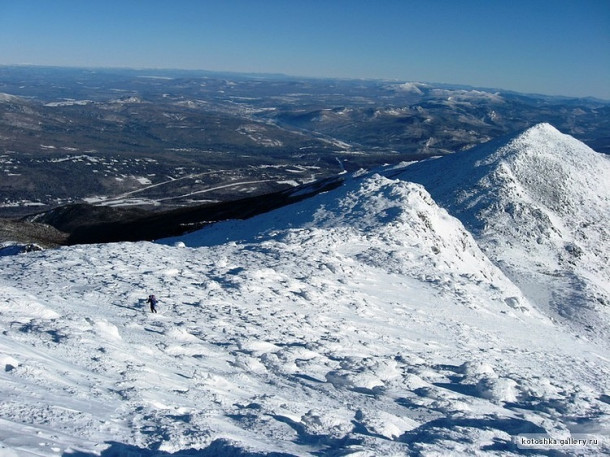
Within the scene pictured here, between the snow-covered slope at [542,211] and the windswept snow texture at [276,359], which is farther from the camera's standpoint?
the snow-covered slope at [542,211]

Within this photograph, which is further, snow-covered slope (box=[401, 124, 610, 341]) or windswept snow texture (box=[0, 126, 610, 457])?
snow-covered slope (box=[401, 124, 610, 341])

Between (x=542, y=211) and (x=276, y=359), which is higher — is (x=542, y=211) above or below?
above

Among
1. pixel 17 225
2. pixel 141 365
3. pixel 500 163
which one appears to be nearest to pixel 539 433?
pixel 141 365

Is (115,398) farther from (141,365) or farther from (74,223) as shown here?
(74,223)
